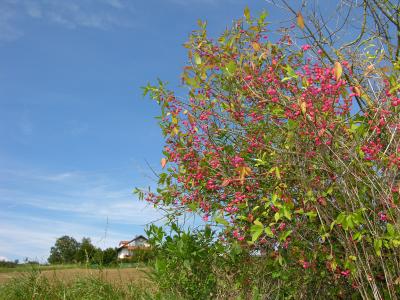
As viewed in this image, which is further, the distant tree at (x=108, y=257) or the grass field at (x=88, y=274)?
the distant tree at (x=108, y=257)

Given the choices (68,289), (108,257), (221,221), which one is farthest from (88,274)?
(221,221)

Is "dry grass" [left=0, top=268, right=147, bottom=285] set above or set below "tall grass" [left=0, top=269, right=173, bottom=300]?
above

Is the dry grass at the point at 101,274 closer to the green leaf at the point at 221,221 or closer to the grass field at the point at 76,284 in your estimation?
the grass field at the point at 76,284

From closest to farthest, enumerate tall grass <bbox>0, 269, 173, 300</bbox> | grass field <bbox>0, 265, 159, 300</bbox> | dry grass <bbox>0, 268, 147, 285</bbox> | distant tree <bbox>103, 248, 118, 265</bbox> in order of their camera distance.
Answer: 1. tall grass <bbox>0, 269, 173, 300</bbox>
2. grass field <bbox>0, 265, 159, 300</bbox>
3. dry grass <bbox>0, 268, 147, 285</bbox>
4. distant tree <bbox>103, 248, 118, 265</bbox>

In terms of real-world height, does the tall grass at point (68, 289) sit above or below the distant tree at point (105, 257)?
below

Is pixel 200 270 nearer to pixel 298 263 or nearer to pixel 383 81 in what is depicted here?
pixel 298 263

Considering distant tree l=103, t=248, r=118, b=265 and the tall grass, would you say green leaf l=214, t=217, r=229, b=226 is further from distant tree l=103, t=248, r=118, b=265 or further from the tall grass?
distant tree l=103, t=248, r=118, b=265

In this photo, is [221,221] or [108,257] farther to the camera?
[108,257]

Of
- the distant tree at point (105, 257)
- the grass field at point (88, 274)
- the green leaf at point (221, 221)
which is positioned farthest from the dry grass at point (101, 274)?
the green leaf at point (221, 221)

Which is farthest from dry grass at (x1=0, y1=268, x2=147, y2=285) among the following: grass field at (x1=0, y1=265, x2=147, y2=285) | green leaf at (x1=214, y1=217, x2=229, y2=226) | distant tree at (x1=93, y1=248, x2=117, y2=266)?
green leaf at (x1=214, y1=217, x2=229, y2=226)

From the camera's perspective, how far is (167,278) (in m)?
6.25

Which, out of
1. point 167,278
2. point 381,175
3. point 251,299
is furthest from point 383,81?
point 167,278

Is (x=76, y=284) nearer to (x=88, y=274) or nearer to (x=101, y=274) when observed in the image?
(x=88, y=274)

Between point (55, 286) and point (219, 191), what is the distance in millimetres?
3510
